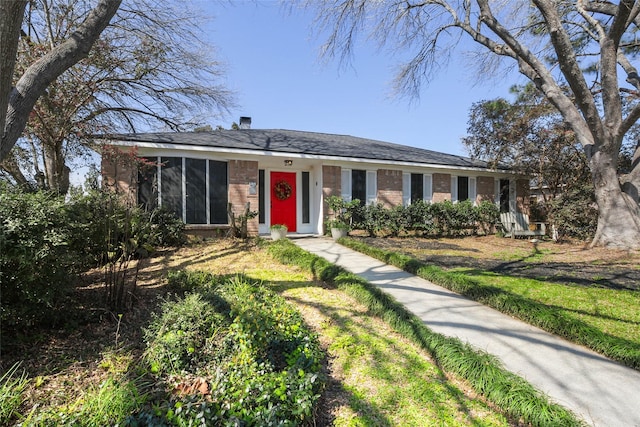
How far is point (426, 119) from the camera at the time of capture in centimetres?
1408

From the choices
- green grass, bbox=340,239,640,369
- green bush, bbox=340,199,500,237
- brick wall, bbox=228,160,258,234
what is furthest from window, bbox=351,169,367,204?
green grass, bbox=340,239,640,369

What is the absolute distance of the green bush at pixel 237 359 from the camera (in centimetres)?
195

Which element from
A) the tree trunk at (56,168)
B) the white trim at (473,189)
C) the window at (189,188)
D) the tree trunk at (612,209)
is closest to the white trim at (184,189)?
the window at (189,188)

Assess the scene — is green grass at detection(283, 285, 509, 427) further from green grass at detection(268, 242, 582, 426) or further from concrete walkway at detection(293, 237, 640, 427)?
concrete walkway at detection(293, 237, 640, 427)

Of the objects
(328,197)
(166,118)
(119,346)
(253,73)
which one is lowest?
(119,346)

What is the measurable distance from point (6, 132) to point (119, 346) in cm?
235

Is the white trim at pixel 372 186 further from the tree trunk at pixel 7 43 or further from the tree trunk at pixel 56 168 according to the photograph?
the tree trunk at pixel 7 43

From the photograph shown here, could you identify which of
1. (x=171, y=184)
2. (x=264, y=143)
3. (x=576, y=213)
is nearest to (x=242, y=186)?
(x=264, y=143)

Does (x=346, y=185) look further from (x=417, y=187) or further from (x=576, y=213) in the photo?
(x=576, y=213)

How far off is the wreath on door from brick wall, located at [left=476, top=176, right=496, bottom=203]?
29.4 feet

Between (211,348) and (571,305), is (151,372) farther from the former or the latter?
(571,305)

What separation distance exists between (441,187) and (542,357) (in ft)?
36.3

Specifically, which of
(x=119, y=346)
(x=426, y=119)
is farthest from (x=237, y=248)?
(x=426, y=119)

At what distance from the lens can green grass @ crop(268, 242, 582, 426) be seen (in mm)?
2047
